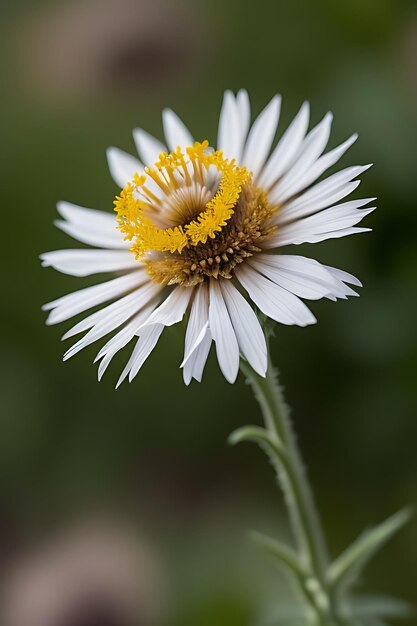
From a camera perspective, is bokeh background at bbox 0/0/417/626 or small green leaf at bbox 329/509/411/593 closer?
small green leaf at bbox 329/509/411/593

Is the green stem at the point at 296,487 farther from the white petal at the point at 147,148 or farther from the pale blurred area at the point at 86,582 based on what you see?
the pale blurred area at the point at 86,582

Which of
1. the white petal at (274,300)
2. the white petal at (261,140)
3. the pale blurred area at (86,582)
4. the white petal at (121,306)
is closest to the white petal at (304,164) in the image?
the white petal at (261,140)

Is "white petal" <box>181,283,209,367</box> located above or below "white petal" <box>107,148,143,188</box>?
below

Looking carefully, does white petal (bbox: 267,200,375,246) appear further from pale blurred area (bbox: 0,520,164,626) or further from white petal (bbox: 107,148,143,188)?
pale blurred area (bbox: 0,520,164,626)

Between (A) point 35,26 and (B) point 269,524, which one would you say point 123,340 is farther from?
(A) point 35,26

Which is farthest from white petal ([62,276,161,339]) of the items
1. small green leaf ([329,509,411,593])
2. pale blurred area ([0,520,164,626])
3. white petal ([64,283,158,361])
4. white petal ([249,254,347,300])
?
pale blurred area ([0,520,164,626])

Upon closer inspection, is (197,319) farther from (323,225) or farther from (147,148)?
(147,148)

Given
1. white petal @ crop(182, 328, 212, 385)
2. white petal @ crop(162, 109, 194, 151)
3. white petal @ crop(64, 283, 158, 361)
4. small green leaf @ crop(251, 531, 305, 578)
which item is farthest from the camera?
white petal @ crop(162, 109, 194, 151)
